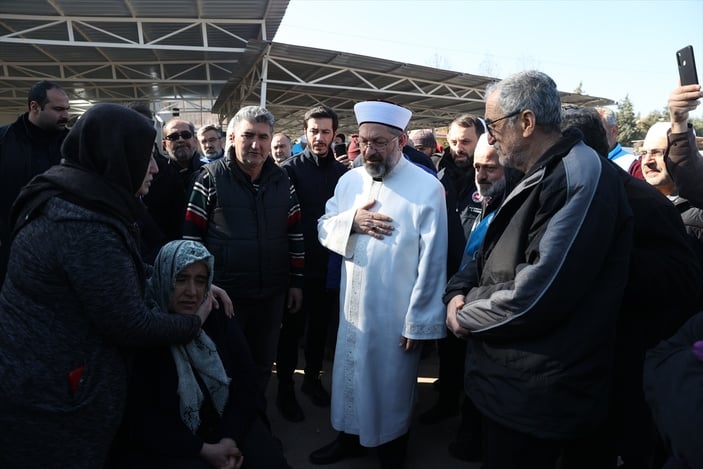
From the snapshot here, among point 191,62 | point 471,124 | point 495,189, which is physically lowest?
point 495,189

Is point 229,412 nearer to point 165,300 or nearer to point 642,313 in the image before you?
point 165,300

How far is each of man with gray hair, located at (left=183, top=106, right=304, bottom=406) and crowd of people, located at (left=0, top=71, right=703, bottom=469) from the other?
0.01 meters

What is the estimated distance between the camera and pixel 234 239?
9.37 ft

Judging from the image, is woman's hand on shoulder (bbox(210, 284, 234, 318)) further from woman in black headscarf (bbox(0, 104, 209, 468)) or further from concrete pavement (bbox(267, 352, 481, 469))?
concrete pavement (bbox(267, 352, 481, 469))

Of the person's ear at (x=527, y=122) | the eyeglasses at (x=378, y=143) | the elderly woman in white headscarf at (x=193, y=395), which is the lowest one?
the elderly woman in white headscarf at (x=193, y=395)

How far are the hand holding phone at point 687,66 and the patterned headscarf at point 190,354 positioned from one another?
7.64ft

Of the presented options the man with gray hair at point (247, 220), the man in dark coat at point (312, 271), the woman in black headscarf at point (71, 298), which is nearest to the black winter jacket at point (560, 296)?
→ the woman in black headscarf at point (71, 298)

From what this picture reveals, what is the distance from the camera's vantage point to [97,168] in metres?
1.62

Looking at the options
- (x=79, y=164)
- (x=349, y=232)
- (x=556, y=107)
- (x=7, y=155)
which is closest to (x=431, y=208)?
(x=349, y=232)

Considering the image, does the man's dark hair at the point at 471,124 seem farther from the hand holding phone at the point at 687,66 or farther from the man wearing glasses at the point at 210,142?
the man wearing glasses at the point at 210,142

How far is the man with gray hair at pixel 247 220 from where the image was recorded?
2867mm

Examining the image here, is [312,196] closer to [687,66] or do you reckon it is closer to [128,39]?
[687,66]

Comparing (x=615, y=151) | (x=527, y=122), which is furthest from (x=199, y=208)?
(x=615, y=151)

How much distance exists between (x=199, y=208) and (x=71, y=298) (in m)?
1.37
